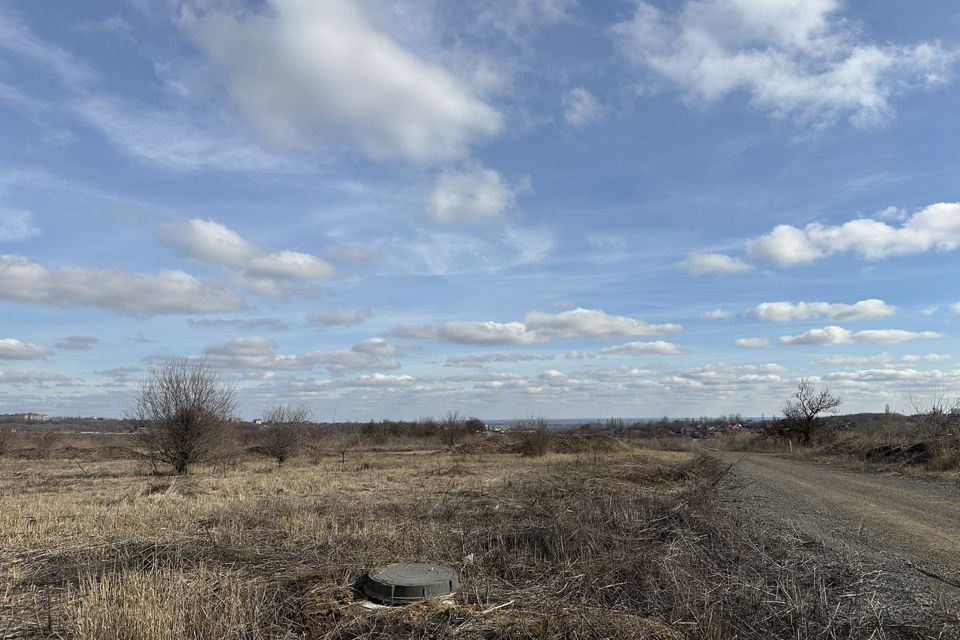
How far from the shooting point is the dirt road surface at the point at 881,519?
26.5 ft

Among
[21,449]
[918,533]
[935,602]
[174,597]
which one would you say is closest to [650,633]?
[935,602]

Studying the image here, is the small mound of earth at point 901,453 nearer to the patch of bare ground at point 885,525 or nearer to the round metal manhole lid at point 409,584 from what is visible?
the patch of bare ground at point 885,525

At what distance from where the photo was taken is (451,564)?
769 centimetres

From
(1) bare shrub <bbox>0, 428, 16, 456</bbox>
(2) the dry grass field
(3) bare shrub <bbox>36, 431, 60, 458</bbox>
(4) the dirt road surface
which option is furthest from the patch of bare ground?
(3) bare shrub <bbox>36, 431, 60, 458</bbox>

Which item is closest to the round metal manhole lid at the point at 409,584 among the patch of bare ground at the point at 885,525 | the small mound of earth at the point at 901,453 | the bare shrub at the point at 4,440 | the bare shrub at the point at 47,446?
the patch of bare ground at the point at 885,525

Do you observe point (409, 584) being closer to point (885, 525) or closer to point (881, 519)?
point (885, 525)

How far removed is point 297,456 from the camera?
40.0 meters

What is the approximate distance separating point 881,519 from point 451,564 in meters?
9.84

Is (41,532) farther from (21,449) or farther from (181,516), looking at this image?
(21,449)

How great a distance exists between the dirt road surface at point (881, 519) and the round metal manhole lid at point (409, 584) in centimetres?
514

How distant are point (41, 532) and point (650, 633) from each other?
10.9 metres

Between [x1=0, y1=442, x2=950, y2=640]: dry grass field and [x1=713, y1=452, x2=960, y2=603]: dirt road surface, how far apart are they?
3.05ft

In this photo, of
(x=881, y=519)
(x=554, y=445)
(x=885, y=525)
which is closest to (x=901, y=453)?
(x=881, y=519)

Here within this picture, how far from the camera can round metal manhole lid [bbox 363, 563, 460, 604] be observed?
5742 millimetres
